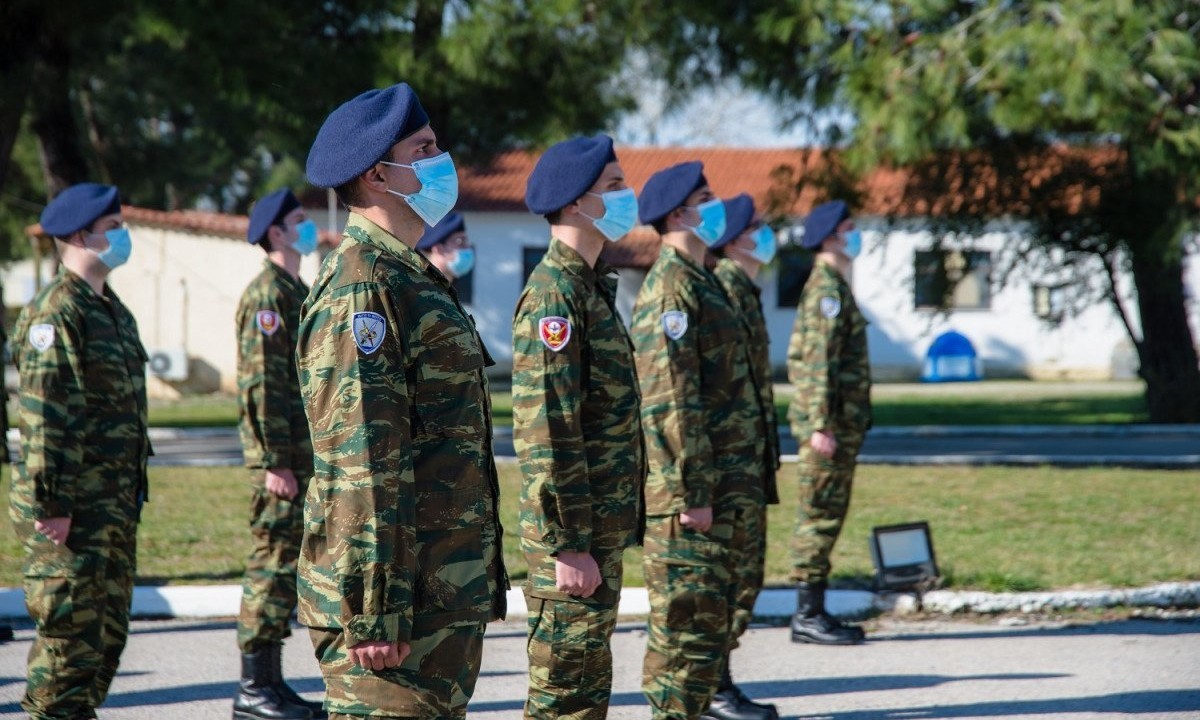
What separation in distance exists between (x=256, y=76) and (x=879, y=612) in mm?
9896

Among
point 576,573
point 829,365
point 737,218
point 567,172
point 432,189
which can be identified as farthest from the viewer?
point 829,365

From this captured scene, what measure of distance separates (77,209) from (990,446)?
1273 centimetres

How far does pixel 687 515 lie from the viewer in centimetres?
487

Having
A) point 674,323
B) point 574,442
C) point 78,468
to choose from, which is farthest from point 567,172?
point 78,468

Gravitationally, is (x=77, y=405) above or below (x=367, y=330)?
below

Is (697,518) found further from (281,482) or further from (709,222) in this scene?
(281,482)

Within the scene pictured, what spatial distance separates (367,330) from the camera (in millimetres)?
3082

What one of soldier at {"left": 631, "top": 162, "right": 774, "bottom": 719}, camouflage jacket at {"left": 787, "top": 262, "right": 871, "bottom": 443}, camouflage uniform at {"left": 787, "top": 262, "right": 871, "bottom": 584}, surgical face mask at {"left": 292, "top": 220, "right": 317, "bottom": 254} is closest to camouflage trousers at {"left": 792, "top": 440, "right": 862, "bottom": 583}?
camouflage uniform at {"left": 787, "top": 262, "right": 871, "bottom": 584}

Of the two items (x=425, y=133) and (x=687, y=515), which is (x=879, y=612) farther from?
(x=425, y=133)

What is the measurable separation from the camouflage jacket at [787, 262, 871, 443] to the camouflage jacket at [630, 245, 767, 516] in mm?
1848

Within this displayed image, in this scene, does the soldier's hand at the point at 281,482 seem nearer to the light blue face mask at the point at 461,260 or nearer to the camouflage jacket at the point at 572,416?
the camouflage jacket at the point at 572,416

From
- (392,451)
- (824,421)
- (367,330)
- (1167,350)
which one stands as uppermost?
(367,330)

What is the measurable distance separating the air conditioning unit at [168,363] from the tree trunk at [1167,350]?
52.0ft

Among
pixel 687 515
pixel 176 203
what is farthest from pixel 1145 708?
pixel 176 203
